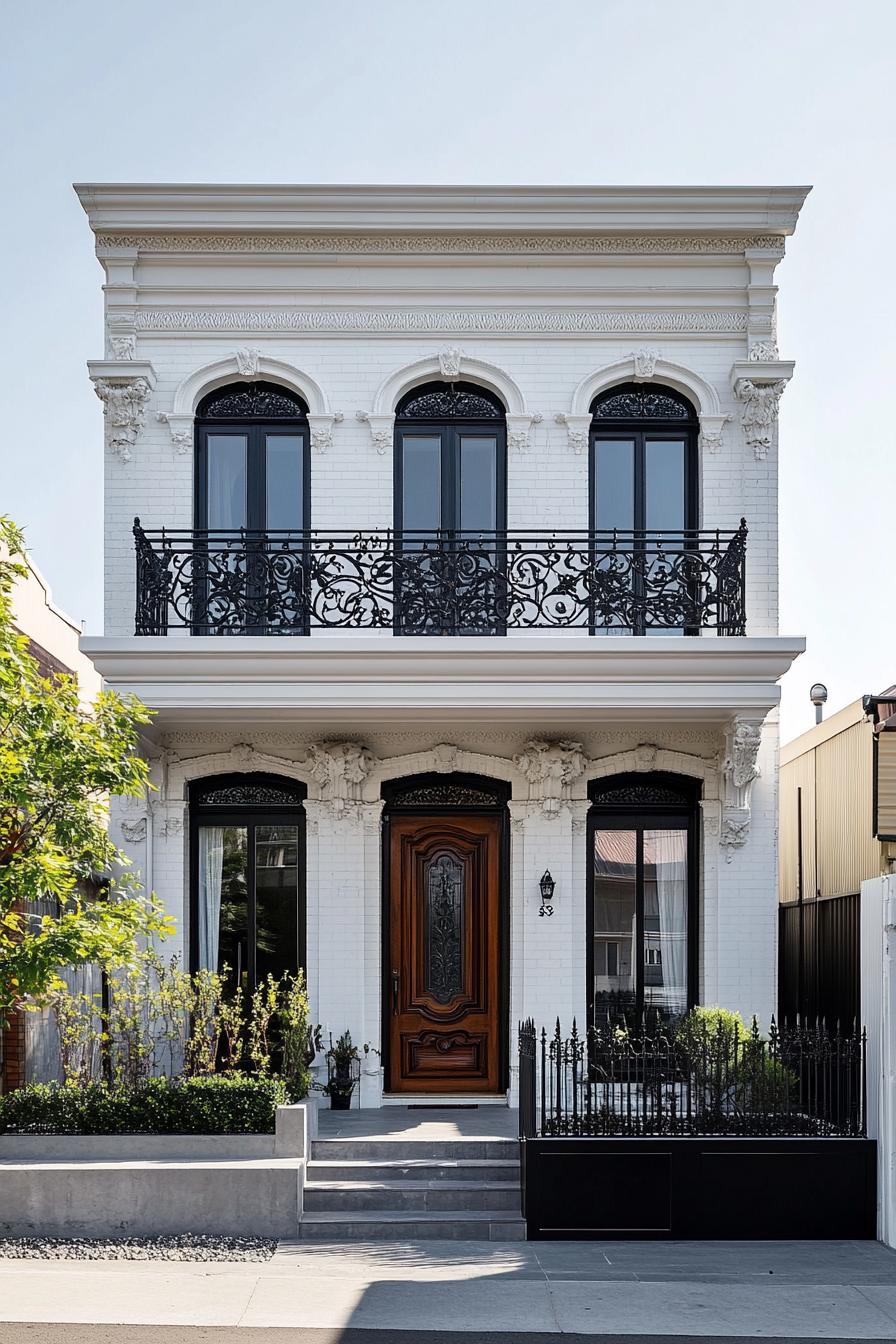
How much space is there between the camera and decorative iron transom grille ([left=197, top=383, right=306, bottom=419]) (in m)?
15.2

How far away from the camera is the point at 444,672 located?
45.0 feet

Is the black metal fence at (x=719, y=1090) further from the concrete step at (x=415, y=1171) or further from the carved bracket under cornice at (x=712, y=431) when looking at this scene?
the carved bracket under cornice at (x=712, y=431)

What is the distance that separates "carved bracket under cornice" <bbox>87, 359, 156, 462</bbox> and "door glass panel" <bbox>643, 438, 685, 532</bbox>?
16.7 feet

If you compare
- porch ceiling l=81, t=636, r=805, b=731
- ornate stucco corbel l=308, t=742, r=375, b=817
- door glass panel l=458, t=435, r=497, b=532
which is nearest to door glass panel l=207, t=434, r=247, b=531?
porch ceiling l=81, t=636, r=805, b=731

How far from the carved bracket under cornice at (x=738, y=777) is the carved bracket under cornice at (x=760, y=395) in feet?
9.31

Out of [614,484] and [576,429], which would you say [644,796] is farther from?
[576,429]

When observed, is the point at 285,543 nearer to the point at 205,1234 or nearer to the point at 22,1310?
the point at 205,1234

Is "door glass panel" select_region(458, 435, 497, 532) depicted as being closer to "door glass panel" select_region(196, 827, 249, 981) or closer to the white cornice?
the white cornice

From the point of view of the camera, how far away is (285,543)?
14.0m

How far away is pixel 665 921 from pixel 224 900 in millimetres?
4433

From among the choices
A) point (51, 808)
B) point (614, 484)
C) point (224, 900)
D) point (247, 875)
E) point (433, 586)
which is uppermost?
point (614, 484)

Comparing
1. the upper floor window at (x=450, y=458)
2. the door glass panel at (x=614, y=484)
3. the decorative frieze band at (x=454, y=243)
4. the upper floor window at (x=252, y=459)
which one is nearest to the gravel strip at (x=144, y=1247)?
the upper floor window at (x=252, y=459)

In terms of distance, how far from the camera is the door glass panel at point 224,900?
49.1 ft

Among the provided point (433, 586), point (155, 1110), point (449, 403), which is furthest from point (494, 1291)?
point (449, 403)
